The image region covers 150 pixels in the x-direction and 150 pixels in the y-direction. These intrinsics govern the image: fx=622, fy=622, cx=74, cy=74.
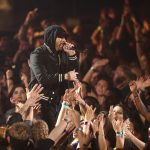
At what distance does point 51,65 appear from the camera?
6645 mm

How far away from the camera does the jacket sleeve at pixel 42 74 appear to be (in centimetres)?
656

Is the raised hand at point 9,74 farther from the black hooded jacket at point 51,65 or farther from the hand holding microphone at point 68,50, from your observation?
the hand holding microphone at point 68,50

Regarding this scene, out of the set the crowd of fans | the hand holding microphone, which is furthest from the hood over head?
the crowd of fans

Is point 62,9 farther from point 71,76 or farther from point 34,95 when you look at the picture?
point 34,95

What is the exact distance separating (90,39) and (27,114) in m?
5.71

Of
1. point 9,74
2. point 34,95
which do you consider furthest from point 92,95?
point 34,95

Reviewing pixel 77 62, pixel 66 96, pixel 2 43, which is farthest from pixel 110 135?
pixel 2 43

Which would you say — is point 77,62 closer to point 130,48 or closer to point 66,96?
point 66,96

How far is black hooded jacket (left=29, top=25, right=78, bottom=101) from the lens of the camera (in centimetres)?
657

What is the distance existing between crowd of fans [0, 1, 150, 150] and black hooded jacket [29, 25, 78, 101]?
16 centimetres

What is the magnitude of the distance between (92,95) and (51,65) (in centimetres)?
178

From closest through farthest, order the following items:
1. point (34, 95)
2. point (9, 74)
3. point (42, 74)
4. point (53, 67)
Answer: point (34, 95)
point (42, 74)
point (53, 67)
point (9, 74)

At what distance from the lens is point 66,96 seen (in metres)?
6.02

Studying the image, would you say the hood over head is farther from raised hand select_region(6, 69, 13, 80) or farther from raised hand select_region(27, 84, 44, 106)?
raised hand select_region(6, 69, 13, 80)
